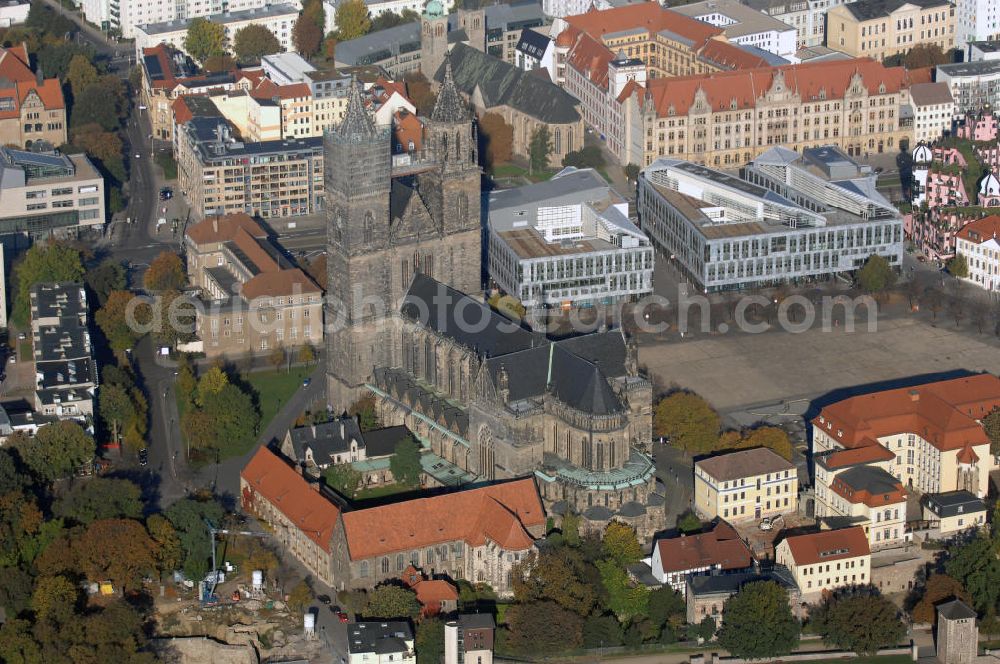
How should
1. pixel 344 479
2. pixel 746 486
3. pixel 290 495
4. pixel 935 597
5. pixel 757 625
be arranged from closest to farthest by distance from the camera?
pixel 757 625 → pixel 935 597 → pixel 290 495 → pixel 746 486 → pixel 344 479

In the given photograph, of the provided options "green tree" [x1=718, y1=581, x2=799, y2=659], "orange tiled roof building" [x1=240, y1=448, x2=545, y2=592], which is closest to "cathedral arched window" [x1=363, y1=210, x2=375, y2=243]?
"orange tiled roof building" [x1=240, y1=448, x2=545, y2=592]

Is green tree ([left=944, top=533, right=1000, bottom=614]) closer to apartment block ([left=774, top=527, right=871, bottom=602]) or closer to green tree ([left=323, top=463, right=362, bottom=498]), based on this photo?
apartment block ([left=774, top=527, right=871, bottom=602])

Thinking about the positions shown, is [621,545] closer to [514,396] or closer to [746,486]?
→ [746,486]

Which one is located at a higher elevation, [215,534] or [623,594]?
[215,534]

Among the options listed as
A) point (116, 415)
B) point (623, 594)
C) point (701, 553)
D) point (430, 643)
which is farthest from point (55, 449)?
point (701, 553)

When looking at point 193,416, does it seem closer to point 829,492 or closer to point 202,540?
point 202,540

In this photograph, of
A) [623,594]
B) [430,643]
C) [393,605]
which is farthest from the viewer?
[623,594]

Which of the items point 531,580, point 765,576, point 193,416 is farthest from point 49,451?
point 765,576

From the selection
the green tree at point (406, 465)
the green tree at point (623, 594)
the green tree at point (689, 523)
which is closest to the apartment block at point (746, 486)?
the green tree at point (689, 523)
